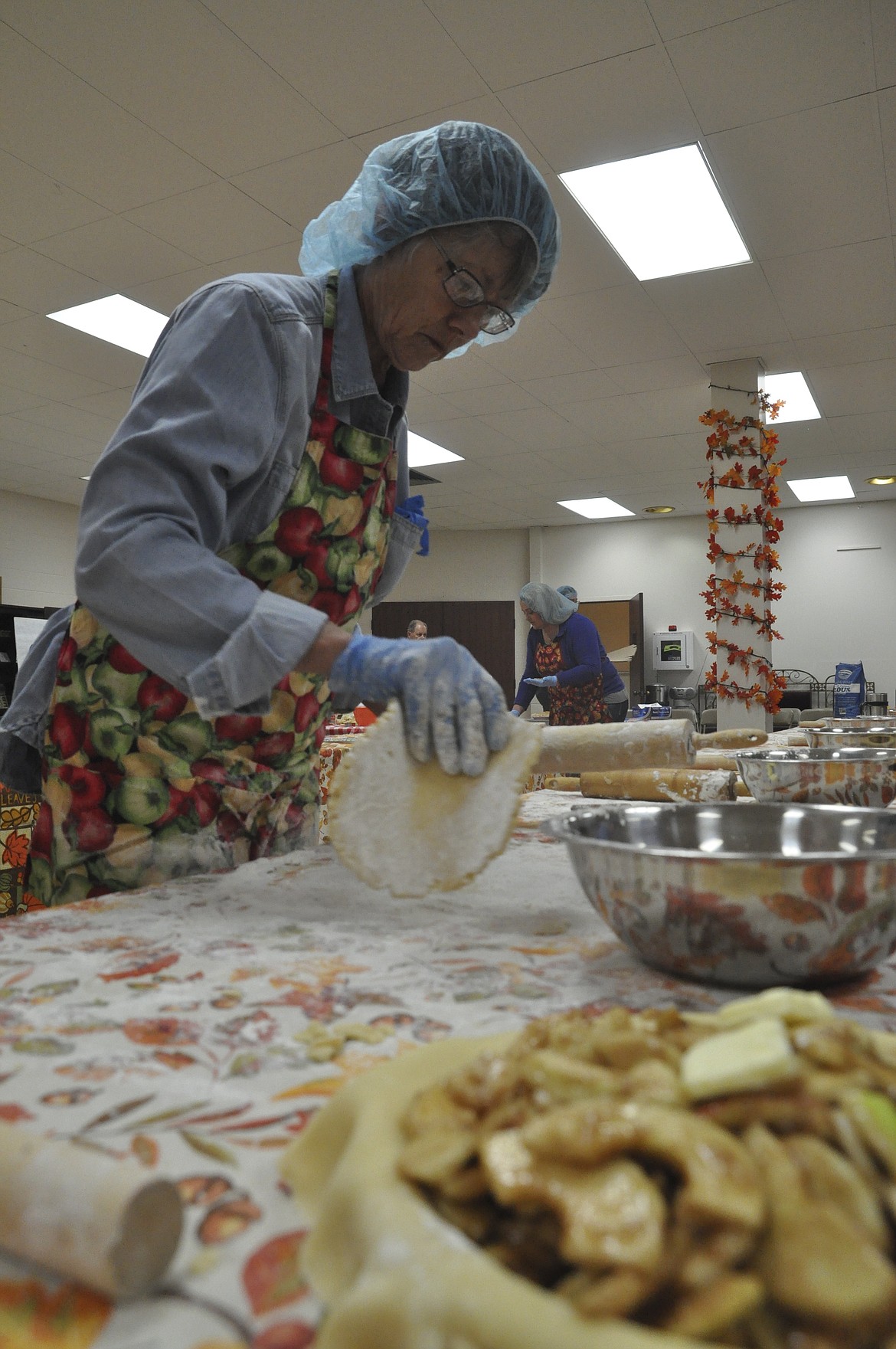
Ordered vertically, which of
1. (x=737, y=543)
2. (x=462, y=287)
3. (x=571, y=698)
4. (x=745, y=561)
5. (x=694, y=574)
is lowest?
(x=571, y=698)

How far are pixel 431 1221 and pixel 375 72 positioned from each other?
3419 millimetres

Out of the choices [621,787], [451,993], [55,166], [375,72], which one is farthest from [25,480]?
[451,993]

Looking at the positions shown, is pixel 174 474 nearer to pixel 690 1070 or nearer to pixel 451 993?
pixel 451 993

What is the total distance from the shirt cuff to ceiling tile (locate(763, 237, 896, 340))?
4.17 meters

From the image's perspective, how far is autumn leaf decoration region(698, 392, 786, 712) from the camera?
577cm

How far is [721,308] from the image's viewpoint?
15.9 feet

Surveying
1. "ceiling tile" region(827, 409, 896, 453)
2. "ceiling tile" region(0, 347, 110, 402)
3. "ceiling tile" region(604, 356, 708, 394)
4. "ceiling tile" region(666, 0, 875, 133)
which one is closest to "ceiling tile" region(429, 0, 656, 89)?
"ceiling tile" region(666, 0, 875, 133)

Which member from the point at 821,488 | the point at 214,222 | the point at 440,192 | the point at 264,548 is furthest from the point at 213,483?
the point at 821,488

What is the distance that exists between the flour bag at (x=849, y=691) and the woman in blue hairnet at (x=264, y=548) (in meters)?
4.27

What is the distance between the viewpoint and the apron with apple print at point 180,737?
1.25m

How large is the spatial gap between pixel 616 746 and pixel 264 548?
0.65m

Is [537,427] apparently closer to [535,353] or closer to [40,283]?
[535,353]

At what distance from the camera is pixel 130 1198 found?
38 centimetres

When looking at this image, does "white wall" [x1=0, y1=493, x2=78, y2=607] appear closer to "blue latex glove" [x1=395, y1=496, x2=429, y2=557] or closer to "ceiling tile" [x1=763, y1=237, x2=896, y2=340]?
"ceiling tile" [x1=763, y1=237, x2=896, y2=340]
